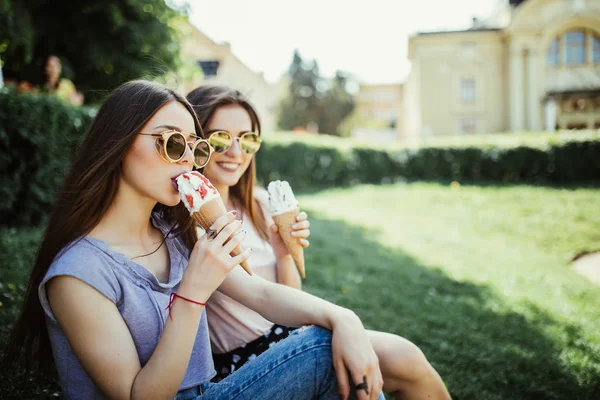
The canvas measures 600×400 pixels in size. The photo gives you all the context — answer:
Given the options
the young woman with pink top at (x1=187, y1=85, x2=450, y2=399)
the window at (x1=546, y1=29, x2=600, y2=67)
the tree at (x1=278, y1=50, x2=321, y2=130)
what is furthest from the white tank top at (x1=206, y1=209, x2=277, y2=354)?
the tree at (x1=278, y1=50, x2=321, y2=130)

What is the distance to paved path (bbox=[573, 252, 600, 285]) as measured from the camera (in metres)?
6.02

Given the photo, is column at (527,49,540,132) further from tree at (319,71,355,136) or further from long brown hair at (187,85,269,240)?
long brown hair at (187,85,269,240)

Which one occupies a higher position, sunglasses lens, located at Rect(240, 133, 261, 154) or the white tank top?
sunglasses lens, located at Rect(240, 133, 261, 154)

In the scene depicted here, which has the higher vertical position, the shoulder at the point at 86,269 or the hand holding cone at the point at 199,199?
the hand holding cone at the point at 199,199

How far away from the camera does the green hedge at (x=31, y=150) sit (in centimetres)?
533

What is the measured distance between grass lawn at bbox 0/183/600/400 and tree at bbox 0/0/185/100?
5.68 meters

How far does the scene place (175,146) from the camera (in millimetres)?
1717

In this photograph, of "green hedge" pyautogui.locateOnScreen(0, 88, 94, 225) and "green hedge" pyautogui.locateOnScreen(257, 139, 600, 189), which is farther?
"green hedge" pyautogui.locateOnScreen(257, 139, 600, 189)

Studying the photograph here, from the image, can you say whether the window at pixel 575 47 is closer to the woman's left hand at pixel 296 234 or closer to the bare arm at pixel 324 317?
the woman's left hand at pixel 296 234

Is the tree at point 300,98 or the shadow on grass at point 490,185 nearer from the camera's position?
the shadow on grass at point 490,185

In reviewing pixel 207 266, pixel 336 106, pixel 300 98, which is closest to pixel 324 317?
pixel 207 266

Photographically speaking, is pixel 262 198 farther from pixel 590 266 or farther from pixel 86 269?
pixel 590 266

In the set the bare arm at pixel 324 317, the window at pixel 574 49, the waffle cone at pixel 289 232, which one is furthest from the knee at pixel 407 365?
the window at pixel 574 49

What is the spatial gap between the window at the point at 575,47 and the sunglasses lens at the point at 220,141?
35.1m
